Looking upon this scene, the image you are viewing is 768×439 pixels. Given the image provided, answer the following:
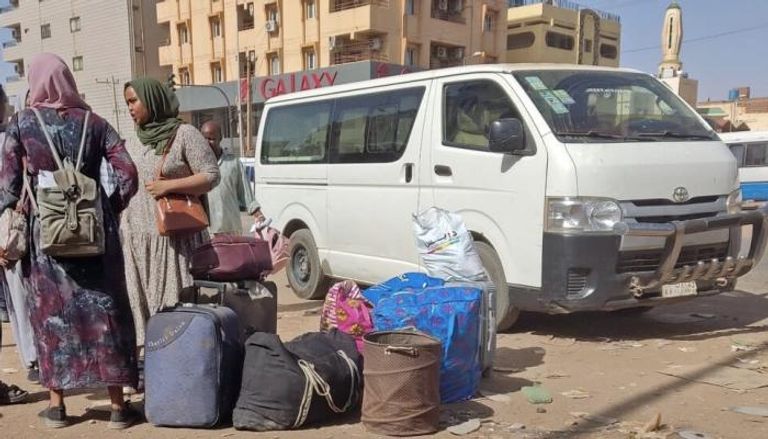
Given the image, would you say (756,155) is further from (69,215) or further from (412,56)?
(412,56)

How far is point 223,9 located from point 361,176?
123 ft

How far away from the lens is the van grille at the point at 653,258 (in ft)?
Result: 15.6

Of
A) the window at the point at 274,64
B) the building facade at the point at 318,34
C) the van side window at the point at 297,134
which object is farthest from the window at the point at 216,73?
the van side window at the point at 297,134

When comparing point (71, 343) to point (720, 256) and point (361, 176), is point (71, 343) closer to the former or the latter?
point (361, 176)

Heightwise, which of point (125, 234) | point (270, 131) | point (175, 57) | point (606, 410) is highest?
point (175, 57)

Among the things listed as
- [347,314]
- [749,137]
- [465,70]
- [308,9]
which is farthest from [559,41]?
[347,314]

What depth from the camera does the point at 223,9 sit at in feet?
133

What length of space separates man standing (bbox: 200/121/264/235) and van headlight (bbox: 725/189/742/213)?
392 cm

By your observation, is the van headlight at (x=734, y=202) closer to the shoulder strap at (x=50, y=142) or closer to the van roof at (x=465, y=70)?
the van roof at (x=465, y=70)

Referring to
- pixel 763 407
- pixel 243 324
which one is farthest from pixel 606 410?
→ pixel 243 324

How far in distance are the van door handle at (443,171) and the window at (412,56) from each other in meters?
30.7

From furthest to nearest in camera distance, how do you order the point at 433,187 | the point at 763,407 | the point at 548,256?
the point at 433,187
the point at 548,256
the point at 763,407

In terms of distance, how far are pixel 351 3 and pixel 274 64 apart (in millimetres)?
6508

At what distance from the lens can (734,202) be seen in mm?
5266
